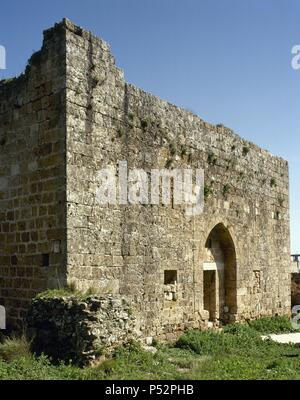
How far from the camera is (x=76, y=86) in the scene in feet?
29.7

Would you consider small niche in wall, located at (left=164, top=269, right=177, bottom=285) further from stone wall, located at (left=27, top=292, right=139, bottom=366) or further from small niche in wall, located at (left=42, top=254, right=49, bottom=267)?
small niche in wall, located at (left=42, top=254, right=49, bottom=267)

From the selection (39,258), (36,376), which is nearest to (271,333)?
(39,258)

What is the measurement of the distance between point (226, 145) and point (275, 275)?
4.91 m

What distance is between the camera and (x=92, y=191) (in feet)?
30.1

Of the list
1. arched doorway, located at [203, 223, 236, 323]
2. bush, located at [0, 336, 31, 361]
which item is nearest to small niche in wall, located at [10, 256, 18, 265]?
bush, located at [0, 336, 31, 361]

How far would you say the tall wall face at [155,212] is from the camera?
9023mm

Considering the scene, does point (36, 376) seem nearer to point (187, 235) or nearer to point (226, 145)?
point (187, 235)

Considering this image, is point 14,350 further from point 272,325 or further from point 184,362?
point 272,325

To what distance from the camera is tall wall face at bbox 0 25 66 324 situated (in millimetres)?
8820

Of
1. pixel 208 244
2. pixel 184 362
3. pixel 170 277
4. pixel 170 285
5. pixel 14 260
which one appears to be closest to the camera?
pixel 184 362

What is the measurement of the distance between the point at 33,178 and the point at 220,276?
6171 mm

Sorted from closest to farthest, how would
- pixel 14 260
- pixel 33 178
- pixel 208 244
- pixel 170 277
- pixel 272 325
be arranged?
→ pixel 33 178, pixel 14 260, pixel 170 277, pixel 208 244, pixel 272 325

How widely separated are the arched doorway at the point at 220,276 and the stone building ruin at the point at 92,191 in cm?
17

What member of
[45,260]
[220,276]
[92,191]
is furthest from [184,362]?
[220,276]
